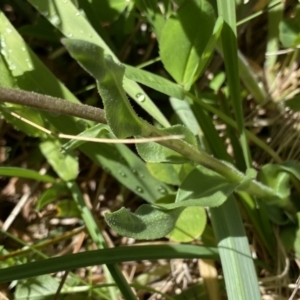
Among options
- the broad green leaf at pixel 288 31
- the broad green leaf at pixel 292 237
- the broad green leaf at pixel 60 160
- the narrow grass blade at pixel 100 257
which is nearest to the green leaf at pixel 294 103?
the broad green leaf at pixel 288 31

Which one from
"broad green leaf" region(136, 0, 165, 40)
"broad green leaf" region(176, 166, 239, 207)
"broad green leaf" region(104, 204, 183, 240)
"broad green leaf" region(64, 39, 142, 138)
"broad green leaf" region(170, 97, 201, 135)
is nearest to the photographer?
"broad green leaf" region(64, 39, 142, 138)

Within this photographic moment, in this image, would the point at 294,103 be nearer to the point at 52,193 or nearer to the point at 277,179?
the point at 277,179

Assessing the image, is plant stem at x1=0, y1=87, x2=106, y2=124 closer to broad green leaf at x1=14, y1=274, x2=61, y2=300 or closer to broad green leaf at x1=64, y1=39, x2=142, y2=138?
broad green leaf at x1=64, y1=39, x2=142, y2=138

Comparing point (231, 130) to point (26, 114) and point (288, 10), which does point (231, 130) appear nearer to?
point (288, 10)

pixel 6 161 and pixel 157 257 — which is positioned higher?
pixel 6 161

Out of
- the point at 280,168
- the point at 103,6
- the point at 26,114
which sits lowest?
the point at 280,168

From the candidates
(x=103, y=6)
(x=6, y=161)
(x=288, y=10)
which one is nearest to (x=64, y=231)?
(x=6, y=161)

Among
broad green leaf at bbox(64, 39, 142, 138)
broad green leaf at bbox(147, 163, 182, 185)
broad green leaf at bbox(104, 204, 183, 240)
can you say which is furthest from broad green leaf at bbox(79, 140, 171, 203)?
broad green leaf at bbox(64, 39, 142, 138)
